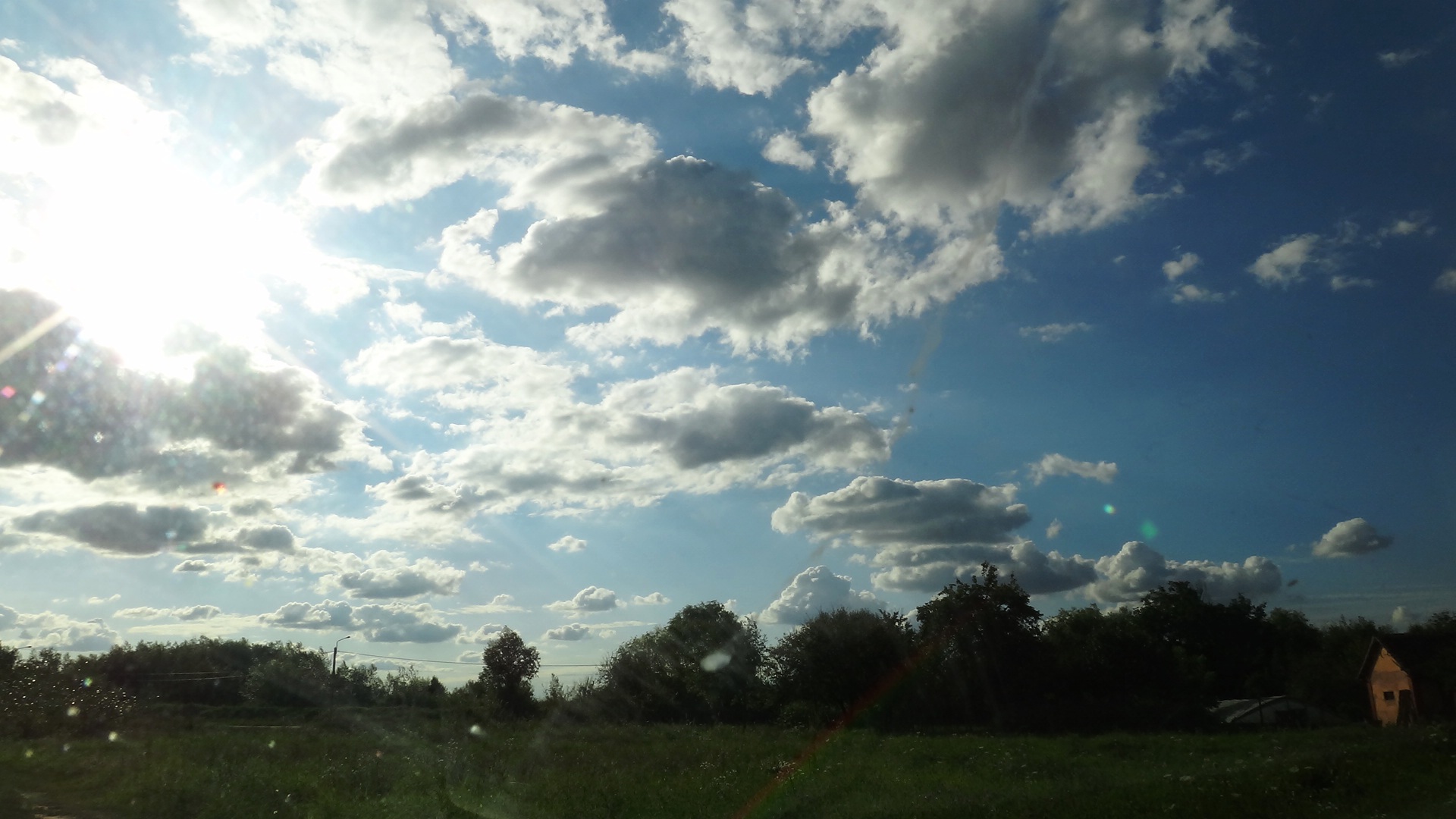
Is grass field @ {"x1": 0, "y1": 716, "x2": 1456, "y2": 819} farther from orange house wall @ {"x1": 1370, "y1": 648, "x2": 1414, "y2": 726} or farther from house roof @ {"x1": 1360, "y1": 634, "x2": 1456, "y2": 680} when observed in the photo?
orange house wall @ {"x1": 1370, "y1": 648, "x2": 1414, "y2": 726}

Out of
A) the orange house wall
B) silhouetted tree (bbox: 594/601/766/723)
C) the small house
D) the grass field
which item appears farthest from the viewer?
silhouetted tree (bbox: 594/601/766/723)

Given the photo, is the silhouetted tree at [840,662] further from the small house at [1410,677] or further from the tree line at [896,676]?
the small house at [1410,677]

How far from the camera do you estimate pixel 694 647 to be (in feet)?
227

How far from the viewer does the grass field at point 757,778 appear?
1484 centimetres

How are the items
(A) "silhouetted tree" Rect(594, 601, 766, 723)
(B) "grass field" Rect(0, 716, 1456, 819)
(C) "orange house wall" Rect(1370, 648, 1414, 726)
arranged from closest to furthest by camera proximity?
(B) "grass field" Rect(0, 716, 1456, 819) < (C) "orange house wall" Rect(1370, 648, 1414, 726) < (A) "silhouetted tree" Rect(594, 601, 766, 723)

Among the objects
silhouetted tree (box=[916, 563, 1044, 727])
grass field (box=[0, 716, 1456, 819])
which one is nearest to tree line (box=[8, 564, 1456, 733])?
silhouetted tree (box=[916, 563, 1044, 727])

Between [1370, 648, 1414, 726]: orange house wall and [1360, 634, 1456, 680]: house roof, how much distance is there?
1.05 ft

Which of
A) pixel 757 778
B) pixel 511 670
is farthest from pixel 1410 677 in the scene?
pixel 511 670

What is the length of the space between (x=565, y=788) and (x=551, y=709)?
129 ft

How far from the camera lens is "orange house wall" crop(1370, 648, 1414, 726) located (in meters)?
42.7

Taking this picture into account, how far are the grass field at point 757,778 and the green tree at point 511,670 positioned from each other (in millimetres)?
29929

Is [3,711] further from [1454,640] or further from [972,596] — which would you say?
[1454,640]

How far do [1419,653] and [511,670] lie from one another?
181ft

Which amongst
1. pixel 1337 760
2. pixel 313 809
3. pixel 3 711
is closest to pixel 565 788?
pixel 313 809
